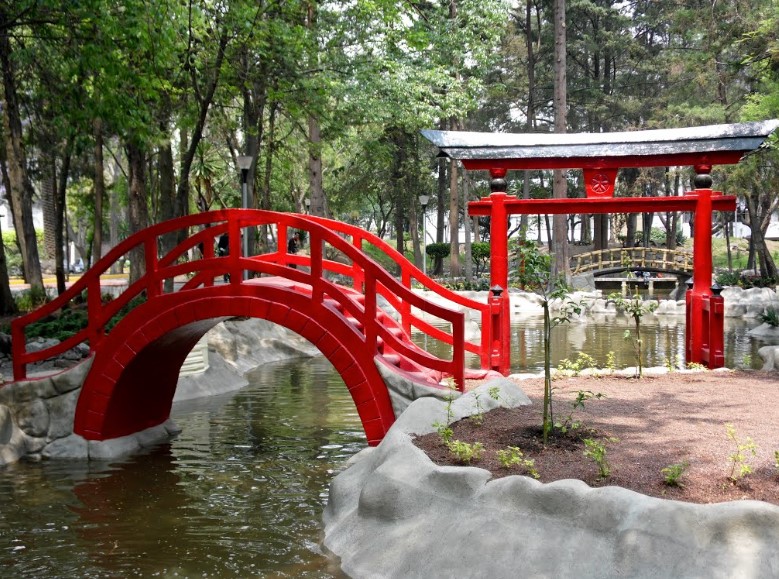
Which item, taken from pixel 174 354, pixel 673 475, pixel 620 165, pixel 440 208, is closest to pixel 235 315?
pixel 174 354

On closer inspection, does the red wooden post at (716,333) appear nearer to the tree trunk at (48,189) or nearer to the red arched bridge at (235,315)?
the red arched bridge at (235,315)

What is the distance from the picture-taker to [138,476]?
941 centimetres

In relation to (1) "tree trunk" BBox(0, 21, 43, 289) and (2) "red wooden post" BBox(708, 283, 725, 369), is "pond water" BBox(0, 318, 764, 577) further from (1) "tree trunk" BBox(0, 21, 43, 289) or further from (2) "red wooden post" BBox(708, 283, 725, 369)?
(1) "tree trunk" BBox(0, 21, 43, 289)

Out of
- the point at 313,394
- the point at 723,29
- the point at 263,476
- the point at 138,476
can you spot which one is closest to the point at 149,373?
the point at 138,476

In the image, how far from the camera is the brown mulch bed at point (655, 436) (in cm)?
603

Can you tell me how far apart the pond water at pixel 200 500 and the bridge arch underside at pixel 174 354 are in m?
0.59

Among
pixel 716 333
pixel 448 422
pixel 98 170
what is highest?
pixel 98 170

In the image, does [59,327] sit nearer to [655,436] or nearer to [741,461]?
[655,436]

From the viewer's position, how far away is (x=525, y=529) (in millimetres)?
5652

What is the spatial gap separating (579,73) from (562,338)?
2935 cm

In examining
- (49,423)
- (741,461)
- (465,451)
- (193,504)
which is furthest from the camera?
(49,423)

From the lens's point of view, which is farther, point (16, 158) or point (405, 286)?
point (16, 158)

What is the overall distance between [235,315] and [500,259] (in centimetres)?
483

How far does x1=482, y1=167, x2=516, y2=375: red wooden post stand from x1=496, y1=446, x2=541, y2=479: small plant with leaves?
4985 millimetres
